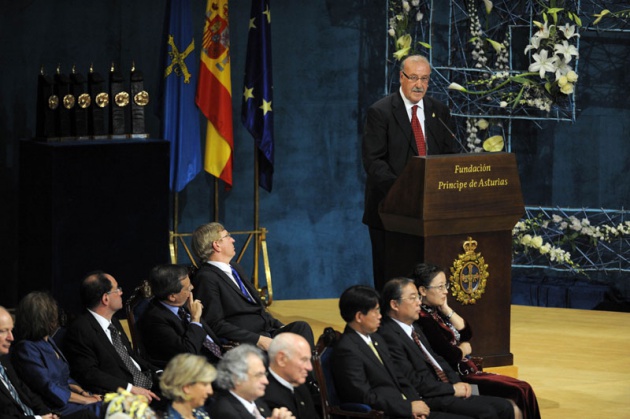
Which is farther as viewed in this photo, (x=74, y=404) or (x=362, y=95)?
(x=362, y=95)

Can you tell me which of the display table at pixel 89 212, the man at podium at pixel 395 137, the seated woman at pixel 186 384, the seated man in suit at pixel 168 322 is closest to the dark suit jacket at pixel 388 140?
the man at podium at pixel 395 137

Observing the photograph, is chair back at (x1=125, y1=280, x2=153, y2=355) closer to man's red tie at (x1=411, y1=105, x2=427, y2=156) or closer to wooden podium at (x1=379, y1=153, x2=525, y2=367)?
Answer: wooden podium at (x1=379, y1=153, x2=525, y2=367)

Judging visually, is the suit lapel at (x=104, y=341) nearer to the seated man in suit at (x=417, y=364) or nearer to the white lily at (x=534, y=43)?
the seated man in suit at (x=417, y=364)

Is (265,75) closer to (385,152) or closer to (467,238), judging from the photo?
(385,152)

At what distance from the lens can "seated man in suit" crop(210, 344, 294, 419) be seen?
4547 mm

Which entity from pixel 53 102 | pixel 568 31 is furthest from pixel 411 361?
pixel 568 31

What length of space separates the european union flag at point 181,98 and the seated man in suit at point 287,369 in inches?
169

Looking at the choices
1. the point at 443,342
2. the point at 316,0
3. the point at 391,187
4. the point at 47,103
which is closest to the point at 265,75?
the point at 316,0

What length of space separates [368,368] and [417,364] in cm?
47

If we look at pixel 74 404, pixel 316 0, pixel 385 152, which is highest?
pixel 316 0

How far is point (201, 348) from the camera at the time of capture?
5.91 meters

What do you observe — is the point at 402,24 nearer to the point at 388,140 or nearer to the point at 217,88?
the point at 217,88

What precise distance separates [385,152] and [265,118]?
234cm

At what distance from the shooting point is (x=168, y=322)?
229 inches
